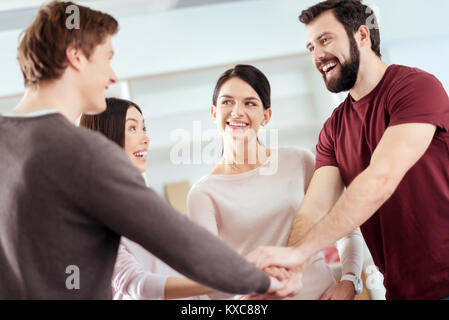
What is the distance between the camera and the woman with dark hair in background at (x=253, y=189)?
145 centimetres

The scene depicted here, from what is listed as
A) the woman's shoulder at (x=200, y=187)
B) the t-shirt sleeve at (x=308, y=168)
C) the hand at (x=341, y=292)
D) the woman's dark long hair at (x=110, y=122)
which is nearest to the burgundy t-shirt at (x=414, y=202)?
the hand at (x=341, y=292)

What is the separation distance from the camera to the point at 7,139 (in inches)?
34.2

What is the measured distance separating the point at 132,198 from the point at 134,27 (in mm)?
3021

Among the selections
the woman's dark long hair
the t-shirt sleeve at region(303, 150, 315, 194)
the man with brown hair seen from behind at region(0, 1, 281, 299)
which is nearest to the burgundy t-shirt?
the t-shirt sleeve at region(303, 150, 315, 194)

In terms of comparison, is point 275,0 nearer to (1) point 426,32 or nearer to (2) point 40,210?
(1) point 426,32

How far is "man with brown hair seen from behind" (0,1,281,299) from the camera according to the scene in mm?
828

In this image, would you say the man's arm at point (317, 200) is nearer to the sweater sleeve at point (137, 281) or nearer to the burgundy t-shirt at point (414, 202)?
the burgundy t-shirt at point (414, 202)

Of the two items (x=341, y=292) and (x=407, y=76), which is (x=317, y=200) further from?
(x=407, y=76)

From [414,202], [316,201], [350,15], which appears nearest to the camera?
[414,202]

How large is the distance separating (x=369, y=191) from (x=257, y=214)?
39cm

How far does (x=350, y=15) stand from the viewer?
1.55 m

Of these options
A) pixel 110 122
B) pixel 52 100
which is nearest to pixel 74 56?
pixel 52 100

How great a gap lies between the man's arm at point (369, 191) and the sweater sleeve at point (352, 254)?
0.29 m
